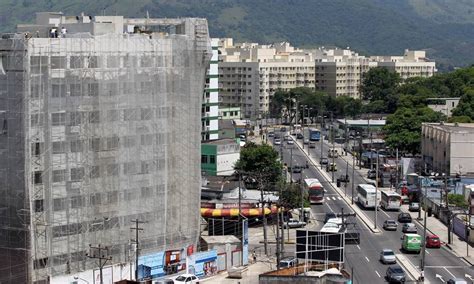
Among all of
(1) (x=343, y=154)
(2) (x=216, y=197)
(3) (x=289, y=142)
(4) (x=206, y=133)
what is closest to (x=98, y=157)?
(2) (x=216, y=197)

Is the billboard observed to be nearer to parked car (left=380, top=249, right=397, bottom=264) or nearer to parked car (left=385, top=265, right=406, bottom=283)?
parked car (left=385, top=265, right=406, bottom=283)

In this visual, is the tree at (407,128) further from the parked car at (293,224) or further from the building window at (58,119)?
the building window at (58,119)

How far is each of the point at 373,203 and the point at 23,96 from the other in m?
39.8

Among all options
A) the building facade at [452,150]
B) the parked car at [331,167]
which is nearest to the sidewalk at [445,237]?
the building facade at [452,150]

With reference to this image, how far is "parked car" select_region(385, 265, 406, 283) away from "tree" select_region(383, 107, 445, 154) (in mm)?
63095

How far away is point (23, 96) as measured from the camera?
179 feet

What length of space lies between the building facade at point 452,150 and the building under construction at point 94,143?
40021 millimetres

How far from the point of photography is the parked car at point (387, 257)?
65062 millimetres

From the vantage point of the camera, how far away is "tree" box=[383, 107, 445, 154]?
4830 inches

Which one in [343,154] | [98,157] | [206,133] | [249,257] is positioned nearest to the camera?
[98,157]

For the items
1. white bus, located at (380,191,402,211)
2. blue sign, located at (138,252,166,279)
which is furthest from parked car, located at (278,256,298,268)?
white bus, located at (380,191,402,211)

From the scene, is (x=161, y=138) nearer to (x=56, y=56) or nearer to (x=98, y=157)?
(x=98, y=157)

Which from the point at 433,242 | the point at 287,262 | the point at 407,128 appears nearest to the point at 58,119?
the point at 287,262

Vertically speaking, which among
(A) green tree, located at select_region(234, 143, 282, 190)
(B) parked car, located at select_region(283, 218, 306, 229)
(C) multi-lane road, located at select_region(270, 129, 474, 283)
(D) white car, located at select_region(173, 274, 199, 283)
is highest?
(A) green tree, located at select_region(234, 143, 282, 190)
